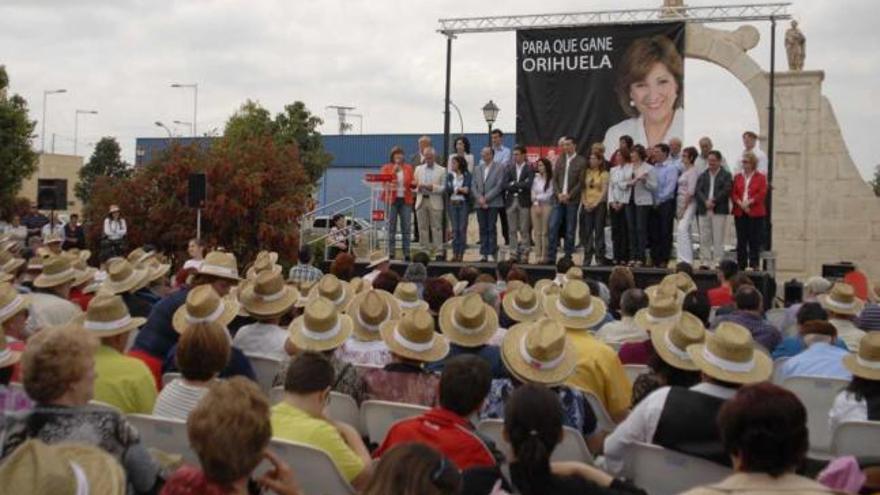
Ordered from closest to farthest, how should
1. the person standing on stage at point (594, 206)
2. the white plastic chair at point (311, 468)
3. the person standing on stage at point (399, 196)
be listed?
the white plastic chair at point (311, 468) → the person standing on stage at point (594, 206) → the person standing on stage at point (399, 196)

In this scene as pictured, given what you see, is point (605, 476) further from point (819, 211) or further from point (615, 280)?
point (819, 211)

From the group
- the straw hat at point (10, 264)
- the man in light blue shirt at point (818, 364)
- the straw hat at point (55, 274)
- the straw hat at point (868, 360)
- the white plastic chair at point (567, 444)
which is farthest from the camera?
the straw hat at point (10, 264)

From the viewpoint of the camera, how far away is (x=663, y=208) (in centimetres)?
1455

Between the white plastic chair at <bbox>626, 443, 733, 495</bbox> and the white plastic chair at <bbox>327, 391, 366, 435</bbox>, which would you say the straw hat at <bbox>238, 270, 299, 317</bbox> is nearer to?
the white plastic chair at <bbox>327, 391, 366, 435</bbox>

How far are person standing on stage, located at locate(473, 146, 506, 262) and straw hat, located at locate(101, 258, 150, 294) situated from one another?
7852mm

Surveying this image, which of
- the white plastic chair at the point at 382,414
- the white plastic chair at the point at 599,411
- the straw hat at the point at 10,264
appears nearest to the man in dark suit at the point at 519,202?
the straw hat at the point at 10,264

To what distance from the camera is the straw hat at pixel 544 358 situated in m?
4.91

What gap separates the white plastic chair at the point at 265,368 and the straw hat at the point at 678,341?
7.75 feet

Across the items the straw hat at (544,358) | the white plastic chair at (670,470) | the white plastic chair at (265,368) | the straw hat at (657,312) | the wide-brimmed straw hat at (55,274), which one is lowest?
the white plastic chair at (670,470)

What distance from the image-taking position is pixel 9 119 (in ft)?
105

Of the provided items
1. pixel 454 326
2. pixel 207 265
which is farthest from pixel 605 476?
pixel 207 265

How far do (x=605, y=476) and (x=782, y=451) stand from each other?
2.67 feet

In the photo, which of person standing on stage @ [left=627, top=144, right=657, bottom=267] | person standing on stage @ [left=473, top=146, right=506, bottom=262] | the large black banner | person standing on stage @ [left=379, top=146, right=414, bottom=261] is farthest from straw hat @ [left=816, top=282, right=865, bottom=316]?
the large black banner

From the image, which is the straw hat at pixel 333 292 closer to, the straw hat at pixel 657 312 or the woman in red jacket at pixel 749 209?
the straw hat at pixel 657 312
